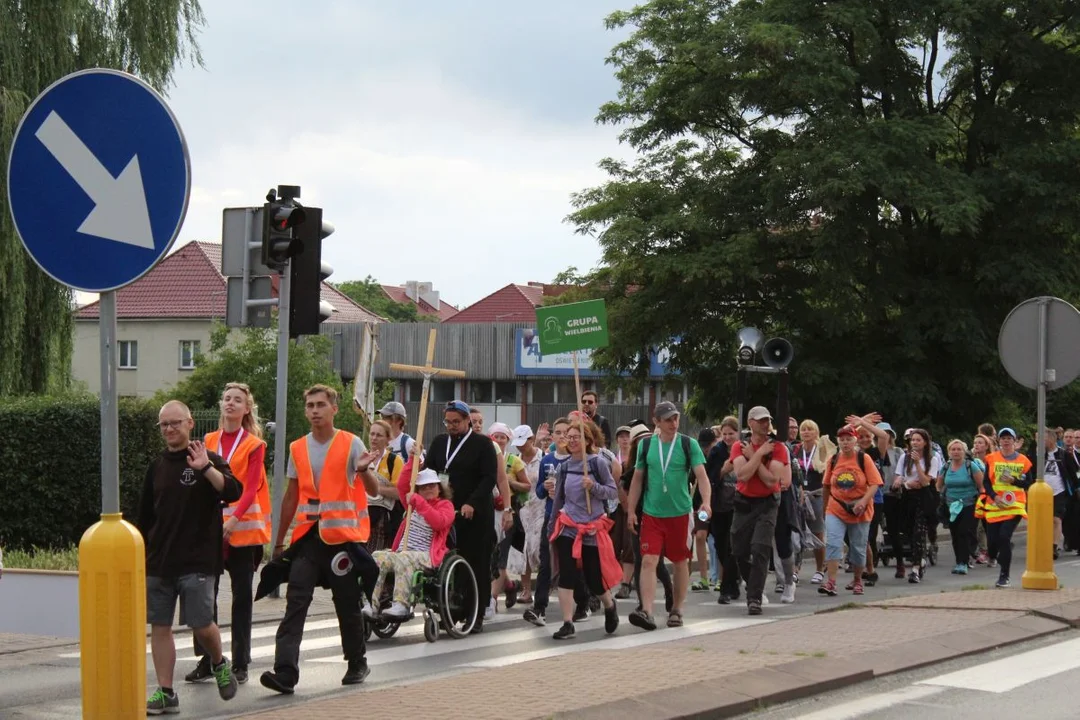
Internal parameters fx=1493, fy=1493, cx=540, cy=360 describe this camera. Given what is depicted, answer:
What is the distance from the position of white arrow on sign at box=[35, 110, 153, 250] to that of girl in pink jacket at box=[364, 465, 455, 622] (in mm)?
5952

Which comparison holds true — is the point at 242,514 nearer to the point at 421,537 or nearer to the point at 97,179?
the point at 421,537

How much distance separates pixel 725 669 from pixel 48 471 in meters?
10.9

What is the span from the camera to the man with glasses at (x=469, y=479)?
37.8 feet

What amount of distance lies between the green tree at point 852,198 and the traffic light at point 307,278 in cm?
1743

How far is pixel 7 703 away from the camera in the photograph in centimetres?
837

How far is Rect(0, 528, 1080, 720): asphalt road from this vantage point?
8391 mm

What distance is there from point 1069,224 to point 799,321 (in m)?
5.71

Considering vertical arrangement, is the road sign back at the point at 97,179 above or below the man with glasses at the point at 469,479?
above

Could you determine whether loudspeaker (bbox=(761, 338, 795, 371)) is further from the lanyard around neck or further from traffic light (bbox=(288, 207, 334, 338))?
the lanyard around neck

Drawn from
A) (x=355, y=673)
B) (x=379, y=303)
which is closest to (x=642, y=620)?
(x=355, y=673)

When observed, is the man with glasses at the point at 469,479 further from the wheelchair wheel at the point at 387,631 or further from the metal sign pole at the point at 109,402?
the metal sign pole at the point at 109,402

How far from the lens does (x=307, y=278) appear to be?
516 inches

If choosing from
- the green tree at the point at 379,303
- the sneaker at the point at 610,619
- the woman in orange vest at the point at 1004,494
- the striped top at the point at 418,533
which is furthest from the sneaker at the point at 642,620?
the green tree at the point at 379,303

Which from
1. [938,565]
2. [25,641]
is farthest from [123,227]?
[938,565]
